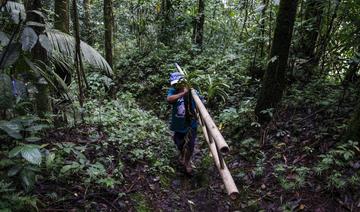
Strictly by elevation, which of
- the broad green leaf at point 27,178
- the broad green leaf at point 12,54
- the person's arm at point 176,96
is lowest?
the broad green leaf at point 27,178

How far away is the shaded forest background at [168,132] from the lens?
10.1 ft

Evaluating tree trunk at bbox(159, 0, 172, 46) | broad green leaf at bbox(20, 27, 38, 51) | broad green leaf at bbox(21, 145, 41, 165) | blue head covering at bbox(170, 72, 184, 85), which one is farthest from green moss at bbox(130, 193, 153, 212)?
tree trunk at bbox(159, 0, 172, 46)

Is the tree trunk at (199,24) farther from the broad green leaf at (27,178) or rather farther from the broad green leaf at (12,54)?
the broad green leaf at (12,54)

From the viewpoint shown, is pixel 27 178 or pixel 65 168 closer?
pixel 27 178

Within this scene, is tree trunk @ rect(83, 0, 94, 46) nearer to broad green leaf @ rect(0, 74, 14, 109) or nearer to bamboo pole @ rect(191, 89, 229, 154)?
bamboo pole @ rect(191, 89, 229, 154)

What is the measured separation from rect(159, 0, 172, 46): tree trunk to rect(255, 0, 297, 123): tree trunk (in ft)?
24.6

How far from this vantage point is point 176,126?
217 inches

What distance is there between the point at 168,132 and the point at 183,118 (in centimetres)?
143

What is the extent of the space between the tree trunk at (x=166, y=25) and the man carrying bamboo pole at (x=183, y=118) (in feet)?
25.4

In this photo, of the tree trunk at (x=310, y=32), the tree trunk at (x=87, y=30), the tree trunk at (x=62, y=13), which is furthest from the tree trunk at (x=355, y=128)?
the tree trunk at (x=87, y=30)

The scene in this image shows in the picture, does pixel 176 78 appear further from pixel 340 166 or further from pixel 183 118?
pixel 340 166

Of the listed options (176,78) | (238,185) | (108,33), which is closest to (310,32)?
(176,78)

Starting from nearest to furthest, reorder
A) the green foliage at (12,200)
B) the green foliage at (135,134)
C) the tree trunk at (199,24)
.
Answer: the green foliage at (12,200)
the green foliage at (135,134)
the tree trunk at (199,24)

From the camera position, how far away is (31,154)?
98.0 inches
